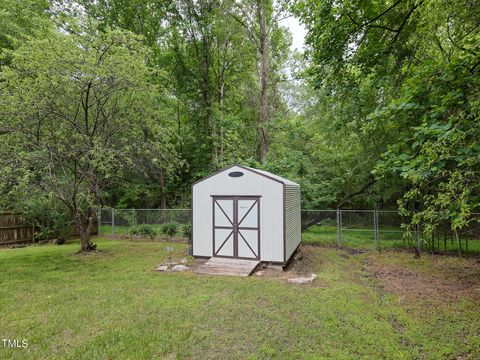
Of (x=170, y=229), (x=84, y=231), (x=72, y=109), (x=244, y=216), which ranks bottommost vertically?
(x=170, y=229)

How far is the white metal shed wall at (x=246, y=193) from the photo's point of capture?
282 inches

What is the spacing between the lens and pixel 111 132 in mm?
8836

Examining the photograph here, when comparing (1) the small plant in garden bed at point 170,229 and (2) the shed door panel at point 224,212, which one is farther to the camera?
(1) the small plant in garden bed at point 170,229

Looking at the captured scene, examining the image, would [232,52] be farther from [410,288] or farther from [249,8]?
[410,288]

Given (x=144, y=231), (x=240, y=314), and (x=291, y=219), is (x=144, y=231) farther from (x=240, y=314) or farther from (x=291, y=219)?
(x=240, y=314)

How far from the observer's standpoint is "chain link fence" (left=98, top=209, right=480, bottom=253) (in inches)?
357

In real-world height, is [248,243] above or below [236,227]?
below

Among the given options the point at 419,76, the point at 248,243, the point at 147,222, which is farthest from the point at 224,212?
the point at 147,222

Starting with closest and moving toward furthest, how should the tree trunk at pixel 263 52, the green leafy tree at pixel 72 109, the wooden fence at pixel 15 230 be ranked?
the green leafy tree at pixel 72 109 < the wooden fence at pixel 15 230 < the tree trunk at pixel 263 52

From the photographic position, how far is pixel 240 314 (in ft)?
14.4

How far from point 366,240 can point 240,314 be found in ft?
25.5

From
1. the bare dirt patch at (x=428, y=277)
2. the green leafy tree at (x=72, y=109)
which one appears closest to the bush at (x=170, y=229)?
the green leafy tree at (x=72, y=109)

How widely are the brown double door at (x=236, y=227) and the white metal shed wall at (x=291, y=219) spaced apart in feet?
2.56

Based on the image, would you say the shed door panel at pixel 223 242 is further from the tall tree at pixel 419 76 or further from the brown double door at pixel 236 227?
the tall tree at pixel 419 76
